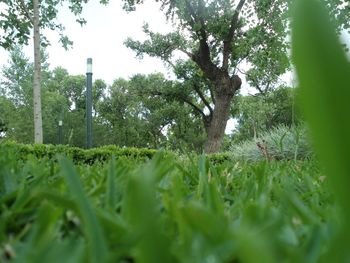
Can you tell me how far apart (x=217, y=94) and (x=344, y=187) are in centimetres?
2284

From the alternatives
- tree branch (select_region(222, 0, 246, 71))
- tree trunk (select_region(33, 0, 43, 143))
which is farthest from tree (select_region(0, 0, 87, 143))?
tree branch (select_region(222, 0, 246, 71))

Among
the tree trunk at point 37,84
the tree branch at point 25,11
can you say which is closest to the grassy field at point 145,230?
the tree trunk at point 37,84

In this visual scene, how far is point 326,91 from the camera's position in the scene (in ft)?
0.34

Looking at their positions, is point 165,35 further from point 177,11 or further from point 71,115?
point 71,115

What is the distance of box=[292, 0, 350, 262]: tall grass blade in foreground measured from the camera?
4.1 inches

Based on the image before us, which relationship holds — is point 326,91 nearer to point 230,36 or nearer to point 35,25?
point 35,25

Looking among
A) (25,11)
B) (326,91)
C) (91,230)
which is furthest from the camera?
(25,11)

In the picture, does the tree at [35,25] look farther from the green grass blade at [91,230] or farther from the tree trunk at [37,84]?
the green grass blade at [91,230]

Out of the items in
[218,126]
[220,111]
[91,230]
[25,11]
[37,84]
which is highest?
[25,11]

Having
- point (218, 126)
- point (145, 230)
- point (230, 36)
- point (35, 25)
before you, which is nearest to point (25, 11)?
point (35, 25)

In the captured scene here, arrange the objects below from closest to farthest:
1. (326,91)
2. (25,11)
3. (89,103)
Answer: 1. (326,91)
2. (89,103)
3. (25,11)

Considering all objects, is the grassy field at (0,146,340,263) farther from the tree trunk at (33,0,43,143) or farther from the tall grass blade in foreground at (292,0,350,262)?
the tree trunk at (33,0,43,143)

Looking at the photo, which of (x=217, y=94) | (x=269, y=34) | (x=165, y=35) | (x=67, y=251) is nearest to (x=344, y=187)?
(x=67, y=251)

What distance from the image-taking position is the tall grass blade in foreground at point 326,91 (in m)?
0.10
